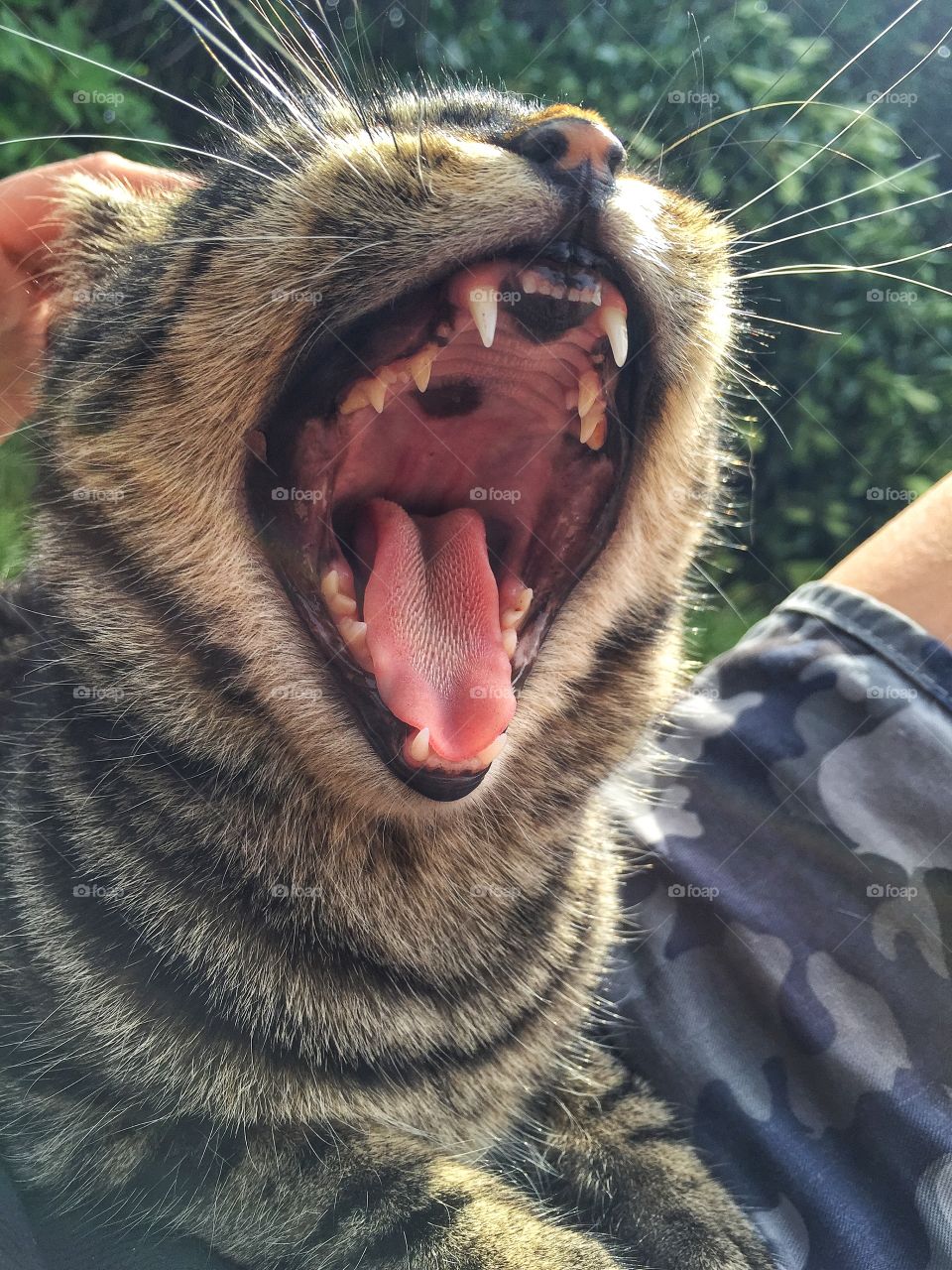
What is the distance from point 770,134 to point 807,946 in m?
2.35

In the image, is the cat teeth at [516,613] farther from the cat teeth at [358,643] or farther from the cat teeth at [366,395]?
the cat teeth at [366,395]

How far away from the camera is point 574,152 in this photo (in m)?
1.31

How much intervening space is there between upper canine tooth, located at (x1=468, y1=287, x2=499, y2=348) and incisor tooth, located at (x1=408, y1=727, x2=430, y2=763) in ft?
1.51

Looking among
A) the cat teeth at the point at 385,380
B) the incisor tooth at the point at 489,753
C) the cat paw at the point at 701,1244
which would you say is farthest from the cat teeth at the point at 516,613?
the cat paw at the point at 701,1244

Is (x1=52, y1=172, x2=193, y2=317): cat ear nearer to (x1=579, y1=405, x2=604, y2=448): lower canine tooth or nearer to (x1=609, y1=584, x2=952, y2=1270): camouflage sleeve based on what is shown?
(x1=579, y1=405, x2=604, y2=448): lower canine tooth

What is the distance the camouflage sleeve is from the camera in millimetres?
1479

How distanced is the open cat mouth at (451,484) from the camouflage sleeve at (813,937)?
49 centimetres

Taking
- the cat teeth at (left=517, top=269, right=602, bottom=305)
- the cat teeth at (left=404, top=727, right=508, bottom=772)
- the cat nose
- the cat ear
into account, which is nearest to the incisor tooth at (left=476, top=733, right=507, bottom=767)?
the cat teeth at (left=404, top=727, right=508, bottom=772)

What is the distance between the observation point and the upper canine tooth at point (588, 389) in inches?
57.5

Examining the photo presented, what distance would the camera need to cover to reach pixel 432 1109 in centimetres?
155

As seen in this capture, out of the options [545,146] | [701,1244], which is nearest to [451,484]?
[545,146]

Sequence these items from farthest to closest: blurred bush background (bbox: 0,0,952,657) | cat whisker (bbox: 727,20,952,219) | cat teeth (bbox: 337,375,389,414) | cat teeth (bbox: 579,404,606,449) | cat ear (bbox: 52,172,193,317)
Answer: blurred bush background (bbox: 0,0,952,657)
cat whisker (bbox: 727,20,952,219)
cat ear (bbox: 52,172,193,317)
cat teeth (bbox: 579,404,606,449)
cat teeth (bbox: 337,375,389,414)

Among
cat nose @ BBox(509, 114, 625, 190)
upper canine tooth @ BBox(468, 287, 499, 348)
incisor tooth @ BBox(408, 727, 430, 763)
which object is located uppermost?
cat nose @ BBox(509, 114, 625, 190)

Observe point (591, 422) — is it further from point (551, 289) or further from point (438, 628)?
point (438, 628)
